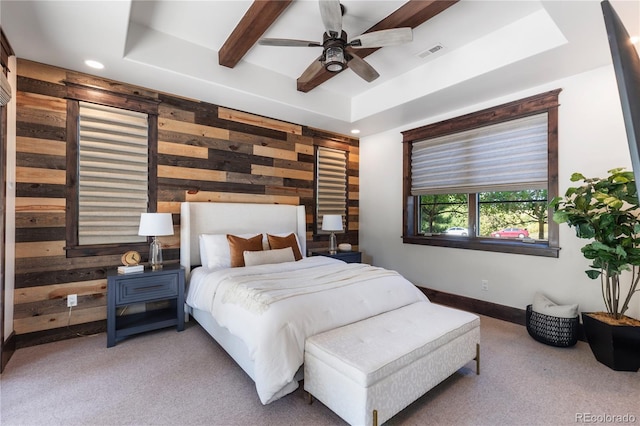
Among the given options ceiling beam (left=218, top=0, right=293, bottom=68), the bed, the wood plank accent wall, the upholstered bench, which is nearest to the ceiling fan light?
ceiling beam (left=218, top=0, right=293, bottom=68)

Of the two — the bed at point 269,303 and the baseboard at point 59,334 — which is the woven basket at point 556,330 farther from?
the baseboard at point 59,334

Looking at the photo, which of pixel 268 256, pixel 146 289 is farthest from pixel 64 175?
pixel 268 256

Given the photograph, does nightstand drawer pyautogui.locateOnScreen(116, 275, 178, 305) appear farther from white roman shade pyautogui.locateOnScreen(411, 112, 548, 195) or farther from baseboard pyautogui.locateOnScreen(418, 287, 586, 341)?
white roman shade pyautogui.locateOnScreen(411, 112, 548, 195)

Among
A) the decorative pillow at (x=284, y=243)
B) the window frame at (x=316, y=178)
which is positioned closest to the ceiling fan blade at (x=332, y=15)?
the decorative pillow at (x=284, y=243)

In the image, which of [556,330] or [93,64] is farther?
[93,64]

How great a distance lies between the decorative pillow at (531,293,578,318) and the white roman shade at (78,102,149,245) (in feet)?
14.1

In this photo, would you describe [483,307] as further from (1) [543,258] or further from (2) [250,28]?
(2) [250,28]

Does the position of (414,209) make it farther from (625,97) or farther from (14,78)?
(14,78)

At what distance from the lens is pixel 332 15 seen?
2320mm

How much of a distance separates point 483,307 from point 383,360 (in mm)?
2694

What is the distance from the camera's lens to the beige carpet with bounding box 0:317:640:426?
1935mm

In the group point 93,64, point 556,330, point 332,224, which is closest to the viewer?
point 556,330

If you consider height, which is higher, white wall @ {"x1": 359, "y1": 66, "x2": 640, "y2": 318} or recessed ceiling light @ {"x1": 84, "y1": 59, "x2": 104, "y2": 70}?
recessed ceiling light @ {"x1": 84, "y1": 59, "x2": 104, "y2": 70}

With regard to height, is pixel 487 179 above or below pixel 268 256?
above
